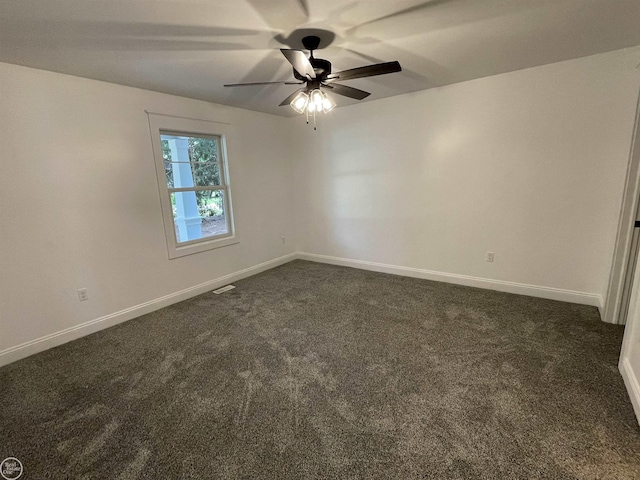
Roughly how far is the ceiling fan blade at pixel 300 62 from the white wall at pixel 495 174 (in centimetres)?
215

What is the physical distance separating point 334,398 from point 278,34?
2.48m

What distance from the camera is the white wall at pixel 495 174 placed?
9.05 feet

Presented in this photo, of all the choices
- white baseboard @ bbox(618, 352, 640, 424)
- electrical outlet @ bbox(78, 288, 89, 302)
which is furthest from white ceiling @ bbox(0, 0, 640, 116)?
white baseboard @ bbox(618, 352, 640, 424)

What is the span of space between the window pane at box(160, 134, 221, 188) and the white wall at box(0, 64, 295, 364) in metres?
0.29

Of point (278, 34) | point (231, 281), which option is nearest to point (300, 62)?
point (278, 34)

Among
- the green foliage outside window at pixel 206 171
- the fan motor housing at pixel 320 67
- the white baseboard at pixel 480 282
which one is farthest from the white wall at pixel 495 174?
the fan motor housing at pixel 320 67

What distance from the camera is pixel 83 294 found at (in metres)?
2.81

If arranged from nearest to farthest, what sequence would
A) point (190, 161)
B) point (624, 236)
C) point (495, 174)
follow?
point (624, 236), point (495, 174), point (190, 161)

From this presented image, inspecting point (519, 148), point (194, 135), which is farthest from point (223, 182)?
point (519, 148)

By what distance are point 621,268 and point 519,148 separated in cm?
143

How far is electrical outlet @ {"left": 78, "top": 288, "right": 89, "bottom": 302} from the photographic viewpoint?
9.16ft

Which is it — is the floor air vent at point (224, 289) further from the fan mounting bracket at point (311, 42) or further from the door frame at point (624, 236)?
the door frame at point (624, 236)

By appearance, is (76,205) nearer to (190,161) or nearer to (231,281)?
(190,161)

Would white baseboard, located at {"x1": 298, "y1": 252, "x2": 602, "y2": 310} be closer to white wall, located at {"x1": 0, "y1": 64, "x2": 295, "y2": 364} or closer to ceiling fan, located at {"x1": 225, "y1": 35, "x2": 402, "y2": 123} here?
white wall, located at {"x1": 0, "y1": 64, "x2": 295, "y2": 364}
